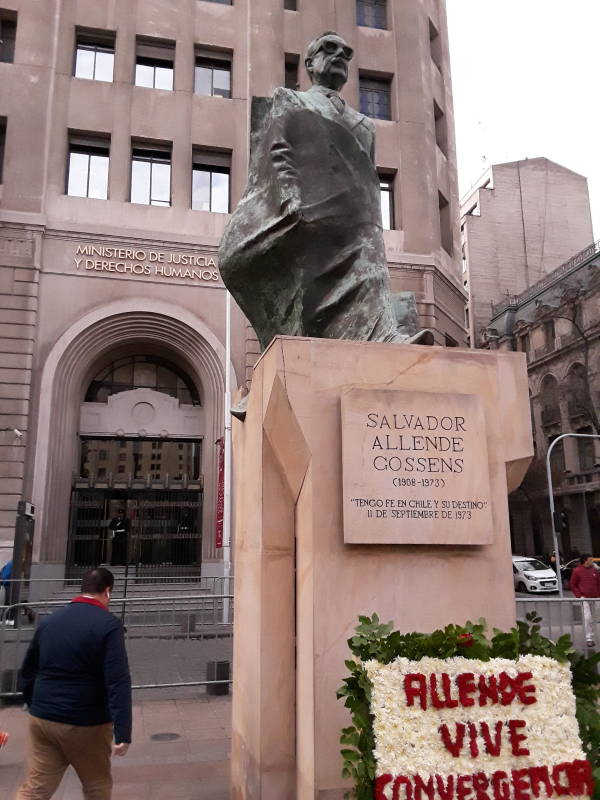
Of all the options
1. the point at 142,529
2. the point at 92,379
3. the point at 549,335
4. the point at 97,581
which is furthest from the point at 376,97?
the point at 97,581

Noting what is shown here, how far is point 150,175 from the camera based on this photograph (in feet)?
72.3

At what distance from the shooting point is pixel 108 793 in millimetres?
3842

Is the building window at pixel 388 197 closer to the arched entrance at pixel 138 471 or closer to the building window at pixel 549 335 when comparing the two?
the arched entrance at pixel 138 471

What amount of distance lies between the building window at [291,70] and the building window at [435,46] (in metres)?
7.05

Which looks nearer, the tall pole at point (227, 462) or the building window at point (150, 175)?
the tall pole at point (227, 462)

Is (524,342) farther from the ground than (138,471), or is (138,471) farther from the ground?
(524,342)

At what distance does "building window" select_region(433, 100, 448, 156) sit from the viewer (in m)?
27.6

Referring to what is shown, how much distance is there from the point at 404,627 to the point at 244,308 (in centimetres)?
264

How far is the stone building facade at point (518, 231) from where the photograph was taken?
54.0 m

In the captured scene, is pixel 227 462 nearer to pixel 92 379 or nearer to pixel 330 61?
pixel 92 379

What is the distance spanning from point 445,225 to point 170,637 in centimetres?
2103

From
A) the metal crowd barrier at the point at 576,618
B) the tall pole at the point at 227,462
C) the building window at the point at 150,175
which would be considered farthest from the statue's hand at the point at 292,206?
the building window at the point at 150,175

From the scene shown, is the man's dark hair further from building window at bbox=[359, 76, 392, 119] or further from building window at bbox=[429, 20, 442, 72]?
building window at bbox=[429, 20, 442, 72]

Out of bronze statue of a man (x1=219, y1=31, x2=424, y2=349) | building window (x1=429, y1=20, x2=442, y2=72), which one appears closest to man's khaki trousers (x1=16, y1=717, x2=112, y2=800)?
bronze statue of a man (x1=219, y1=31, x2=424, y2=349)
